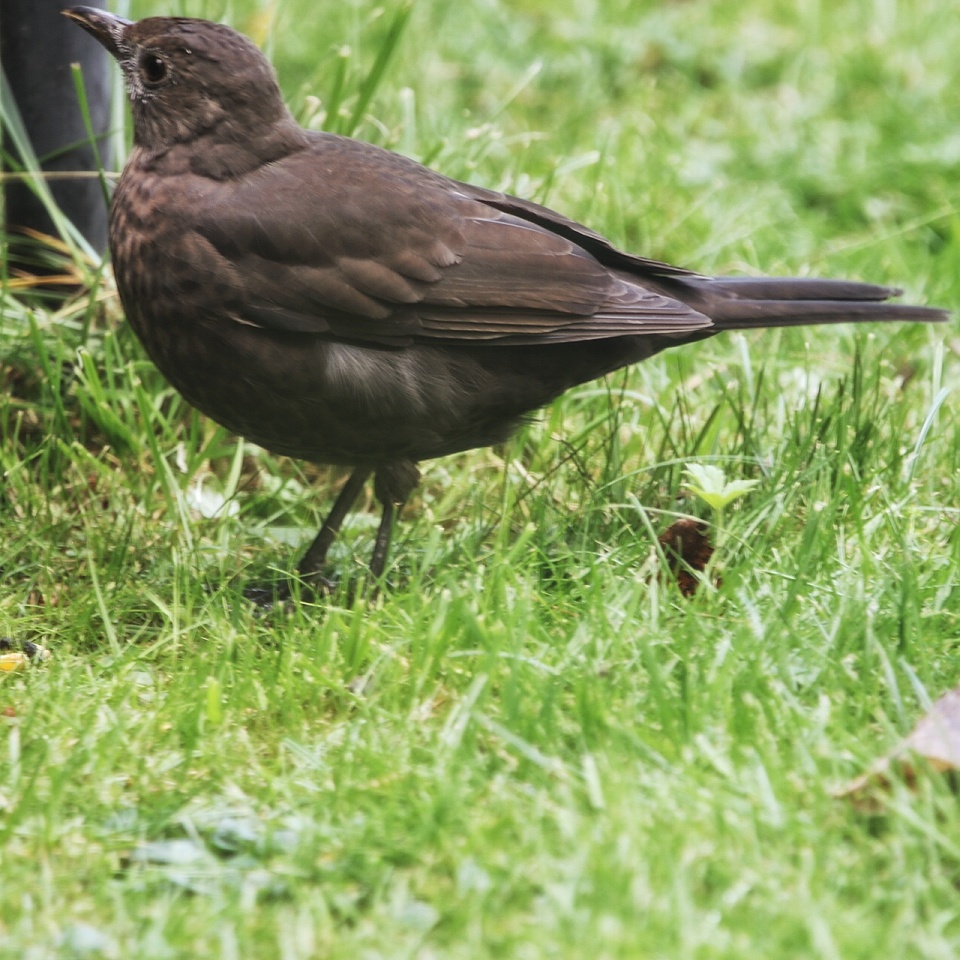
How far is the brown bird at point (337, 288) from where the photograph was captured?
3.27 metres

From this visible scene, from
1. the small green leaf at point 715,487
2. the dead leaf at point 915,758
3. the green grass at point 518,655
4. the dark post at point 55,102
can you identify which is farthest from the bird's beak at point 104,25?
the dead leaf at point 915,758

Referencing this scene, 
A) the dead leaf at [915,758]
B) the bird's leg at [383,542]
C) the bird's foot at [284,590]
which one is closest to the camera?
the dead leaf at [915,758]

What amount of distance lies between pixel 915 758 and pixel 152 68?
95.2 inches

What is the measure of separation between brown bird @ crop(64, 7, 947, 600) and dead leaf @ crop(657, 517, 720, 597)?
0.47 meters

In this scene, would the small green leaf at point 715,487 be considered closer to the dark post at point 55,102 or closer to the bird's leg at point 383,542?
the bird's leg at point 383,542

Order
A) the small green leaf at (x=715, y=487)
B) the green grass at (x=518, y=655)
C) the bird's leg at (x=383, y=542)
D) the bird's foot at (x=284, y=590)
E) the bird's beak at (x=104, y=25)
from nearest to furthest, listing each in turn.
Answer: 1. the green grass at (x=518, y=655)
2. the small green leaf at (x=715, y=487)
3. the bird's foot at (x=284, y=590)
4. the bird's leg at (x=383, y=542)
5. the bird's beak at (x=104, y=25)

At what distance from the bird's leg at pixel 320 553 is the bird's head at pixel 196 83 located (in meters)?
0.90

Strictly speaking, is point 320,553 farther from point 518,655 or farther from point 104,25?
point 104,25

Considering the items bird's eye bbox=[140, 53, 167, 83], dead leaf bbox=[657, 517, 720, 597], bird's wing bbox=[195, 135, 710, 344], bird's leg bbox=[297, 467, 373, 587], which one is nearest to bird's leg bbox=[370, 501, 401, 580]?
bird's leg bbox=[297, 467, 373, 587]

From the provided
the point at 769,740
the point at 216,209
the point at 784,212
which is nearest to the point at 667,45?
the point at 784,212

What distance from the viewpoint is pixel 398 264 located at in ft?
10.9

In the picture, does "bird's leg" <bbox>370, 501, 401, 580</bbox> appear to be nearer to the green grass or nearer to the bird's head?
the green grass

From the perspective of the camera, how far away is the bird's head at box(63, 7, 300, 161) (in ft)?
11.3

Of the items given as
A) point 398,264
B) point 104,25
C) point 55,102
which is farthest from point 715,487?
point 55,102
